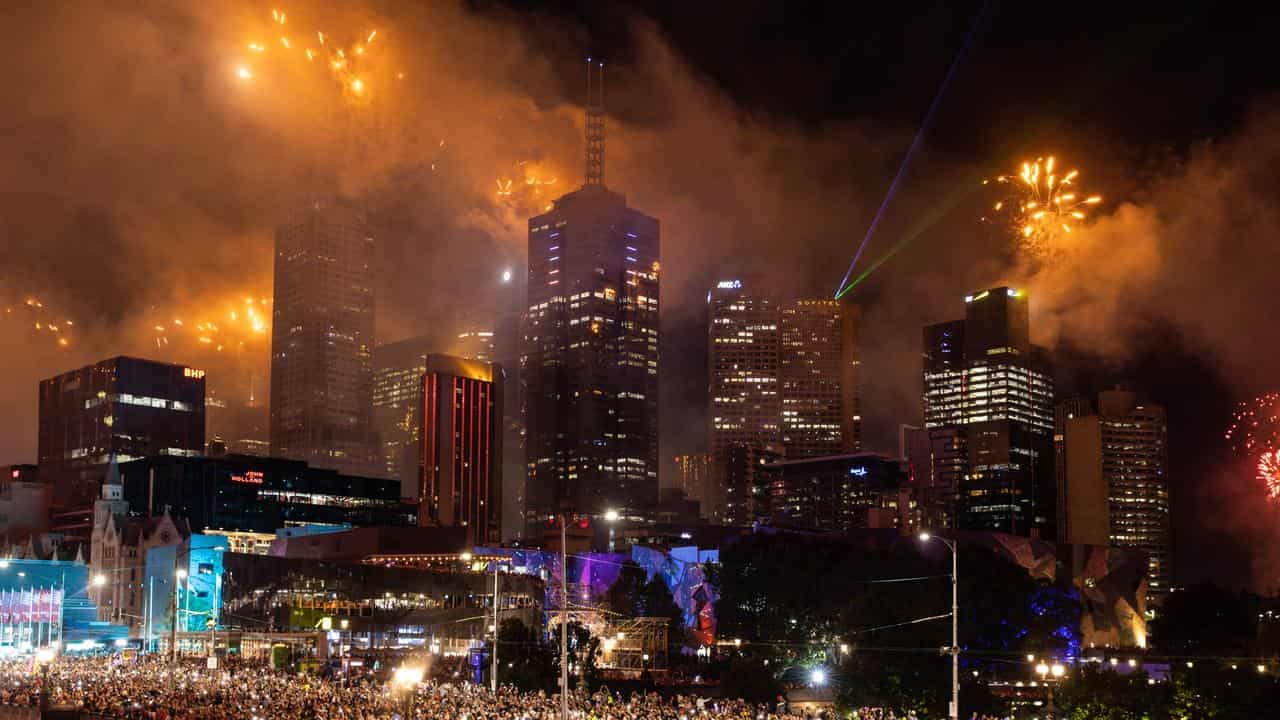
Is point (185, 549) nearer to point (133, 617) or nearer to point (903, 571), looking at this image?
point (133, 617)

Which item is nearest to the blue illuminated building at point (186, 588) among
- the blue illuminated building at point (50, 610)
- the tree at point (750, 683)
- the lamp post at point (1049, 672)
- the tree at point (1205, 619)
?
the blue illuminated building at point (50, 610)

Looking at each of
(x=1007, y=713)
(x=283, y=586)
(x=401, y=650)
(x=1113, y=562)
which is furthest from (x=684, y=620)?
(x=1007, y=713)

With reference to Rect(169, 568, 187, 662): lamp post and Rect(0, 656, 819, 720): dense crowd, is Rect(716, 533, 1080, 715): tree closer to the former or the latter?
Rect(0, 656, 819, 720): dense crowd

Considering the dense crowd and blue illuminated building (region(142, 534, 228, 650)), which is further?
blue illuminated building (region(142, 534, 228, 650))

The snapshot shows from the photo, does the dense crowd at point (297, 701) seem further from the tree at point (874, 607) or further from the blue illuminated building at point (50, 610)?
the blue illuminated building at point (50, 610)

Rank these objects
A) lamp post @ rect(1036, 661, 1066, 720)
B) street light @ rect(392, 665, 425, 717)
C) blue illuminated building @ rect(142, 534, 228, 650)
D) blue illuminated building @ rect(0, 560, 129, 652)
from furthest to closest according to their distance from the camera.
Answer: blue illuminated building @ rect(142, 534, 228, 650)
blue illuminated building @ rect(0, 560, 129, 652)
lamp post @ rect(1036, 661, 1066, 720)
street light @ rect(392, 665, 425, 717)

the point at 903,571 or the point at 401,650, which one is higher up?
the point at 903,571

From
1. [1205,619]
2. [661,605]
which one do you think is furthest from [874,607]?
[1205,619]

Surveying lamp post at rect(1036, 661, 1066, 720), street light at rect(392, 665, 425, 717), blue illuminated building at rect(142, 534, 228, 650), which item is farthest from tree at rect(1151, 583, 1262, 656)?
blue illuminated building at rect(142, 534, 228, 650)
